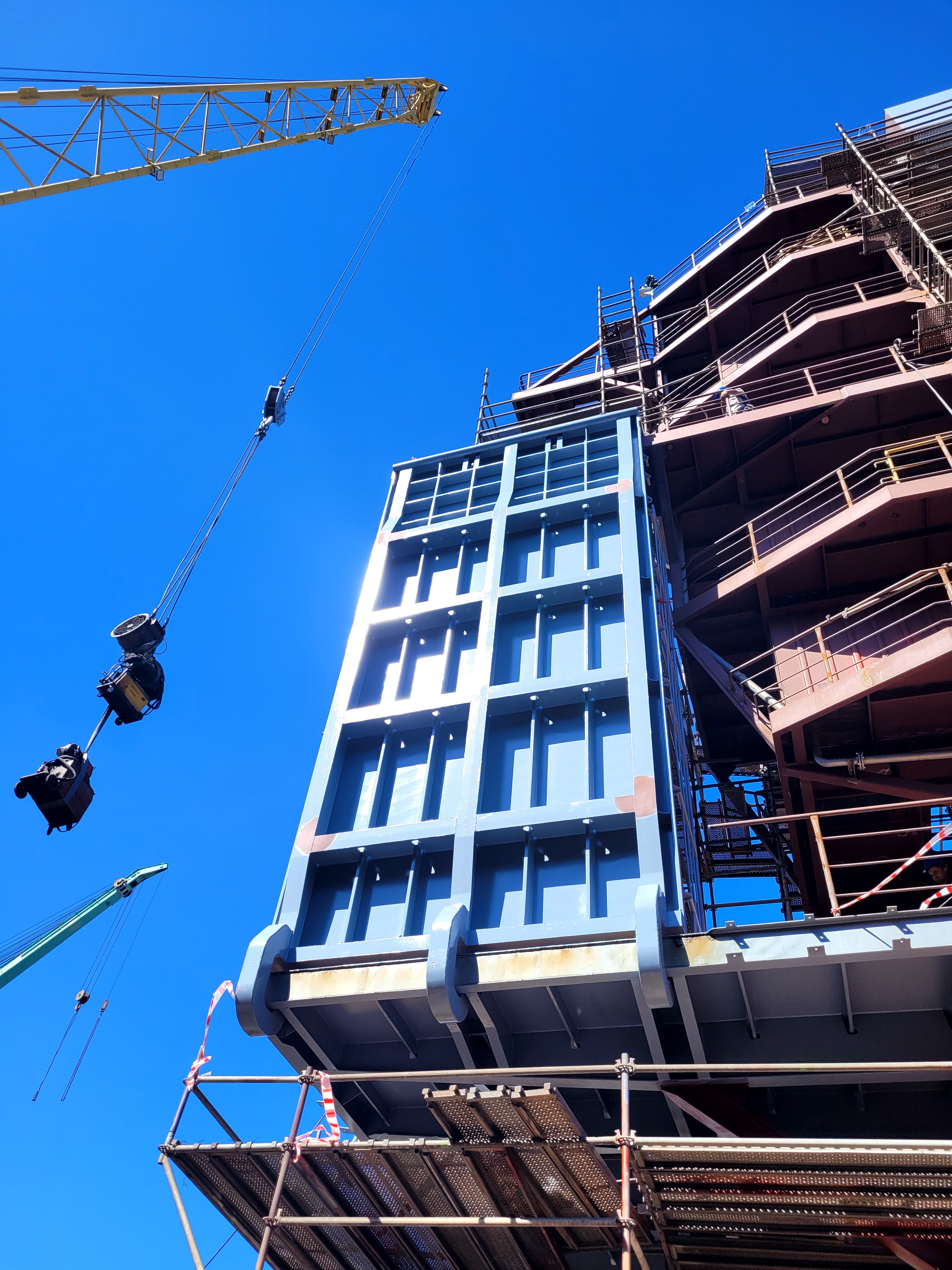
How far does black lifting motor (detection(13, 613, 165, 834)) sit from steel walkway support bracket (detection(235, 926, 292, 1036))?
23.3 ft

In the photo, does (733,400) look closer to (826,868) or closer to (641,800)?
(641,800)

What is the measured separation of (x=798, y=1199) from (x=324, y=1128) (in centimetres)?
440

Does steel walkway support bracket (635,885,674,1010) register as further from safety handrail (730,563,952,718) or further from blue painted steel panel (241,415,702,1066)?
safety handrail (730,563,952,718)

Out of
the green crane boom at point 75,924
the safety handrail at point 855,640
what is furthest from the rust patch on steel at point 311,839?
the green crane boom at point 75,924

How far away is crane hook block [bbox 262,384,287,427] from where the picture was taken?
91.6 feet

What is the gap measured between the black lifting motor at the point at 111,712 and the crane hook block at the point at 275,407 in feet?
35.5

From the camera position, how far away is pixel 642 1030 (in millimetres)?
9852

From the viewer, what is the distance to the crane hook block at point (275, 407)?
2792 cm

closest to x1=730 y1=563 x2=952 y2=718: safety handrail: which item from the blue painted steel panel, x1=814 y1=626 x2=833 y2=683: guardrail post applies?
x1=814 y1=626 x2=833 y2=683: guardrail post

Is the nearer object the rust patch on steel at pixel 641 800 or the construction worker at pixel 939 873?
the rust patch on steel at pixel 641 800

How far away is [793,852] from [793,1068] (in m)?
7.45

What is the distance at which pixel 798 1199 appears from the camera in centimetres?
689

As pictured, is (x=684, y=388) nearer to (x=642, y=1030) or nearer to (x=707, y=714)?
(x=707, y=714)

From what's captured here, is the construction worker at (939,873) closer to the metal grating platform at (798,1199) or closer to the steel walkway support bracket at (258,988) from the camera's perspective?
the metal grating platform at (798,1199)
